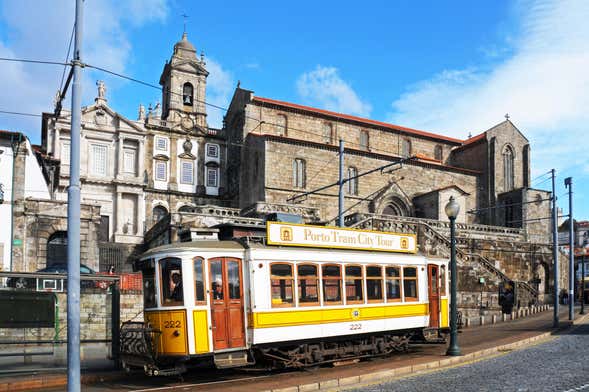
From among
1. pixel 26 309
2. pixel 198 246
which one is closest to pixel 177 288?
pixel 198 246

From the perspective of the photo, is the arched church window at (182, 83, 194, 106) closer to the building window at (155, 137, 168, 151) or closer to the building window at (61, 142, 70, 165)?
the building window at (155, 137, 168, 151)

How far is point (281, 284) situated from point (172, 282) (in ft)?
8.24

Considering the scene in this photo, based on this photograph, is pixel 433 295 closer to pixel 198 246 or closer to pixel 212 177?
pixel 198 246

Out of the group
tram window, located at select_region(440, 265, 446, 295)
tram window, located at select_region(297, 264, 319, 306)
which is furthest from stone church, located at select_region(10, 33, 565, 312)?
tram window, located at select_region(297, 264, 319, 306)

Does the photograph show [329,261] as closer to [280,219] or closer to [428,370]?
[280,219]

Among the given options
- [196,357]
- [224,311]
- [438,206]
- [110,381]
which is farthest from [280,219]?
[438,206]

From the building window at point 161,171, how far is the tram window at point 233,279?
37.1m

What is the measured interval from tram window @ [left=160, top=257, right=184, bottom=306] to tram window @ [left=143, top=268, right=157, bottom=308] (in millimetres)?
326

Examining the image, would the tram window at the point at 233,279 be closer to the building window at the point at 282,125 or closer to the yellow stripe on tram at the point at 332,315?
the yellow stripe on tram at the point at 332,315

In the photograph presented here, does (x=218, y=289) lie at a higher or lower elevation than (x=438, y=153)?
lower

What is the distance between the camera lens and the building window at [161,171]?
157 feet

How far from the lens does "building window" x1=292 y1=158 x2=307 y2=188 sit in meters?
39.8

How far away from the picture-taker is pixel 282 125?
44.5 m

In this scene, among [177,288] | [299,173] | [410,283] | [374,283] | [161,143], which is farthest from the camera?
[161,143]
